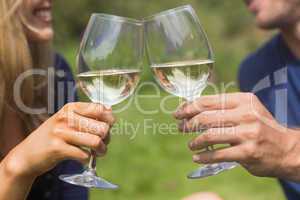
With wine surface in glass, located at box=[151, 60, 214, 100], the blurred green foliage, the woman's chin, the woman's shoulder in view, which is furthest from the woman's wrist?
the blurred green foliage

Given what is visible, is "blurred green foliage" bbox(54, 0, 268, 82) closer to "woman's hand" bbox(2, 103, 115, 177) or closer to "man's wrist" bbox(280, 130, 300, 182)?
"man's wrist" bbox(280, 130, 300, 182)

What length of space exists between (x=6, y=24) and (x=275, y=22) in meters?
1.16

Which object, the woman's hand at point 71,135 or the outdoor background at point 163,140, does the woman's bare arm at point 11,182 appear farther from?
the outdoor background at point 163,140

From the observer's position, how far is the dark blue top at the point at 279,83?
2215mm

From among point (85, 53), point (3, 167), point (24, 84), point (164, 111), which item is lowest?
point (164, 111)

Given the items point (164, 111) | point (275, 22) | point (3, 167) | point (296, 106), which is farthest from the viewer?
point (164, 111)

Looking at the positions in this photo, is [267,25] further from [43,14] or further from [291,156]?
[291,156]

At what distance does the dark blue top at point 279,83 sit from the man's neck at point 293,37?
17 millimetres

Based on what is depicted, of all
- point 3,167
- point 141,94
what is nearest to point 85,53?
point 3,167

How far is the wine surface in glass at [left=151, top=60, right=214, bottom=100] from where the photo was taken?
Result: 1.32 metres

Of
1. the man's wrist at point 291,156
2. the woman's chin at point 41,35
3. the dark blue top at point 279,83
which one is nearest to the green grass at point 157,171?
the dark blue top at point 279,83

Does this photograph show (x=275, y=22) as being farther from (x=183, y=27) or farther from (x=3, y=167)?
(x=3, y=167)

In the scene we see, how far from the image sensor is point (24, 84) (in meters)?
1.83

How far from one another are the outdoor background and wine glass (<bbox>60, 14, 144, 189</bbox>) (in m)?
2.26
